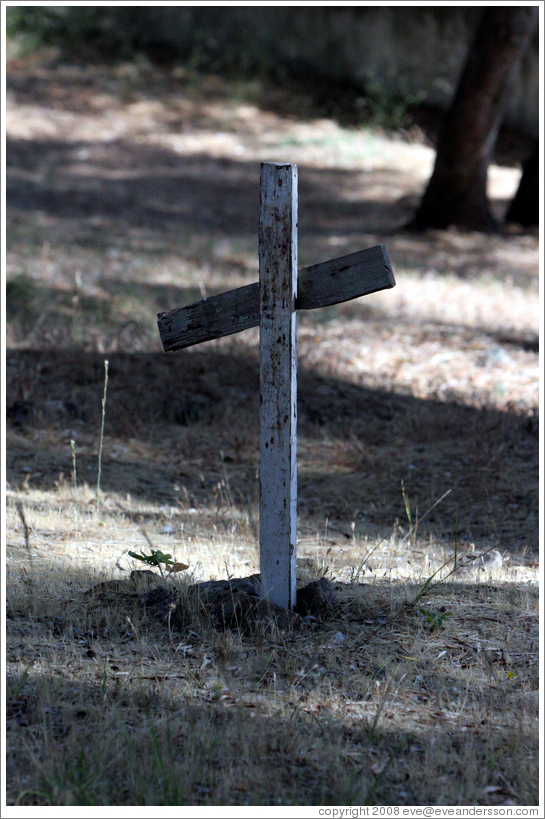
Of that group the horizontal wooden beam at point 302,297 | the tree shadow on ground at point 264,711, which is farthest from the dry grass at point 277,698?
the horizontal wooden beam at point 302,297

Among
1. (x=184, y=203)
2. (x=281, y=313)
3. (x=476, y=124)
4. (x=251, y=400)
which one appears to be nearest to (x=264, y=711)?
(x=281, y=313)

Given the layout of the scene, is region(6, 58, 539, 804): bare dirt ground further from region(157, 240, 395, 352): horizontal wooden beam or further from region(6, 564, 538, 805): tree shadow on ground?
region(157, 240, 395, 352): horizontal wooden beam

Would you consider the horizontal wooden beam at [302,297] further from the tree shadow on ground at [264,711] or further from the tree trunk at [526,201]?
the tree trunk at [526,201]

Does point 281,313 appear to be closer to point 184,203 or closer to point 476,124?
point 476,124

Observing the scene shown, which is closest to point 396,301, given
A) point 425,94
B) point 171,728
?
point 171,728

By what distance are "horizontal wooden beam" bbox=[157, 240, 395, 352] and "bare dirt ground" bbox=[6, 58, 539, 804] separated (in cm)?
127

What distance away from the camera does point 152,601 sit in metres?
3.49

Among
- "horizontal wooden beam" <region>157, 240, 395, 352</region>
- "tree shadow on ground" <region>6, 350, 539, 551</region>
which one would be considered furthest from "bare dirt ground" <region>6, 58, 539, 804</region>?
"horizontal wooden beam" <region>157, 240, 395, 352</region>

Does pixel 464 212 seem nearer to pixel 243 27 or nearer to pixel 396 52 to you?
pixel 396 52

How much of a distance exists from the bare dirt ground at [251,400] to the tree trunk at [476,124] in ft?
1.35

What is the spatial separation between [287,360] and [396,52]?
728 inches

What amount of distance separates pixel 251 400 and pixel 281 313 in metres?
3.67

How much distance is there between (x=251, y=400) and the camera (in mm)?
6941

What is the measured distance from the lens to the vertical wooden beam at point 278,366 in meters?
3.25
